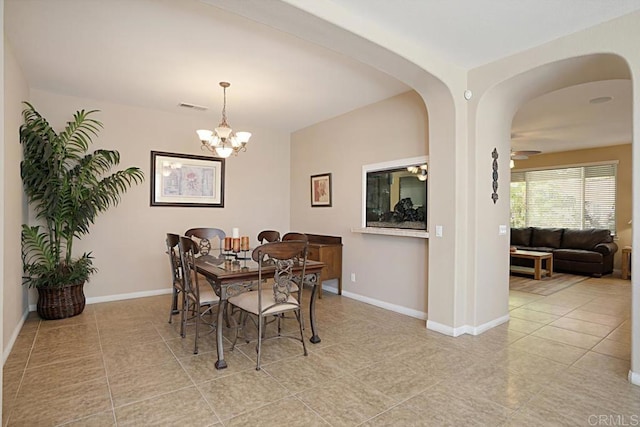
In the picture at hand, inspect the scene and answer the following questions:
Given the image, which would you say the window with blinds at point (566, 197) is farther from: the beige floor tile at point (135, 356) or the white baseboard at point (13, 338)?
the white baseboard at point (13, 338)

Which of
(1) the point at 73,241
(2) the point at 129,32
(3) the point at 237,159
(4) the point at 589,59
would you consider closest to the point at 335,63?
(2) the point at 129,32

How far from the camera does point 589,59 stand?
109 inches

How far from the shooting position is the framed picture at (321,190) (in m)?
5.39

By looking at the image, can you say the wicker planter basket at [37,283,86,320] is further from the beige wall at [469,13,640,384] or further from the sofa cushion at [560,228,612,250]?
the sofa cushion at [560,228,612,250]

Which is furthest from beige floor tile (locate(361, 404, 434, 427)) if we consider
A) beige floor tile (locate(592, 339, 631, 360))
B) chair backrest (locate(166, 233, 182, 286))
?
chair backrest (locate(166, 233, 182, 286))

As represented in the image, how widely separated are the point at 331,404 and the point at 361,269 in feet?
8.73

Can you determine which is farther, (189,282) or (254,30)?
(189,282)

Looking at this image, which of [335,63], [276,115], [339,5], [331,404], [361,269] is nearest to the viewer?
[331,404]

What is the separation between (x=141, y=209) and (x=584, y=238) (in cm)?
792

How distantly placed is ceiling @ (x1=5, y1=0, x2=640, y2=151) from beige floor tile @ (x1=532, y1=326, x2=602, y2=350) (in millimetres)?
2619

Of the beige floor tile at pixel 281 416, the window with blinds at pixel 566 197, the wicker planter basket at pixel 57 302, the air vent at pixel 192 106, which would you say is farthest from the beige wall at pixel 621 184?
the wicker planter basket at pixel 57 302

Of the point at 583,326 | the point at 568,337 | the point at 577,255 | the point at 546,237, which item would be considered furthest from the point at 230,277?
the point at 546,237

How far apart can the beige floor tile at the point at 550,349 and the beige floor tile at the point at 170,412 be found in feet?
8.53

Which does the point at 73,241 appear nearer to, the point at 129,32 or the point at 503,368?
the point at 129,32
